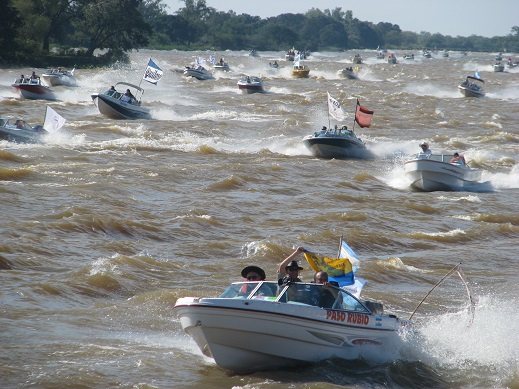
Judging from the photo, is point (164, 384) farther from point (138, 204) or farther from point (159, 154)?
point (159, 154)

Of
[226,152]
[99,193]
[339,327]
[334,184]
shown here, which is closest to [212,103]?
[226,152]

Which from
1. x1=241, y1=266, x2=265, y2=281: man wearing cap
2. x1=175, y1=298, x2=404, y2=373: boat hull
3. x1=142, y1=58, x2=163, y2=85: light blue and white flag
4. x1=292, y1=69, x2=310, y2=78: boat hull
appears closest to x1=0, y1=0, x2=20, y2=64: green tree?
x1=292, y1=69, x2=310, y2=78: boat hull

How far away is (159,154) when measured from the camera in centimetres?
3678

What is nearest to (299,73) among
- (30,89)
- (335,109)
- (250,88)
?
(250,88)

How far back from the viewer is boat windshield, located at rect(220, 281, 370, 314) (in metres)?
12.8

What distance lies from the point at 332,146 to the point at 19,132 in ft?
41.7

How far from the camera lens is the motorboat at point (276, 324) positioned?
1239 cm

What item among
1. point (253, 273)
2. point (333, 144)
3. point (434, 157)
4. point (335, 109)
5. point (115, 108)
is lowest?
point (115, 108)

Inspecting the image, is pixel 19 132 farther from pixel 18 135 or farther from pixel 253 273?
pixel 253 273

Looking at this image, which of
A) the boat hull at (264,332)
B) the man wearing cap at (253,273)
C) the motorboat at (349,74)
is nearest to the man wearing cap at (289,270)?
the man wearing cap at (253,273)

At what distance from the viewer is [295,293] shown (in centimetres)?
1300

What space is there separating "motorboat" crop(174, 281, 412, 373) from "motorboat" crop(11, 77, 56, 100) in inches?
1823

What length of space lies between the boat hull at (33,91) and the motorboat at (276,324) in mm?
46303

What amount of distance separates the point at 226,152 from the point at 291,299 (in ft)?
85.3
